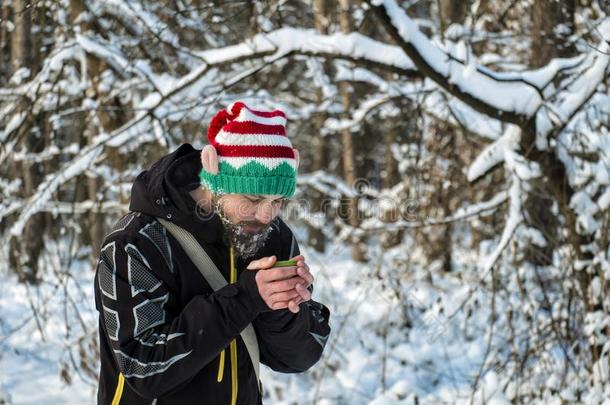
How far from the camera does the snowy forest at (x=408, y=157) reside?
3.54 m

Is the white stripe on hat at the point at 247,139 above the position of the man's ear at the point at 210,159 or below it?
above

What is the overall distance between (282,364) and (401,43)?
194cm

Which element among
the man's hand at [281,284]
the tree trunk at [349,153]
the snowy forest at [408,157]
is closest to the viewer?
the man's hand at [281,284]

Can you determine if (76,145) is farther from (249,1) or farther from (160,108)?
(249,1)

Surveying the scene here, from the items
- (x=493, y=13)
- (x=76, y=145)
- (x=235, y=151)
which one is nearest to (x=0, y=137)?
(x=76, y=145)

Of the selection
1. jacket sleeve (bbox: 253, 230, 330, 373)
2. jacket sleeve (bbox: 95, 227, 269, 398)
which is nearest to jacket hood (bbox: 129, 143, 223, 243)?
jacket sleeve (bbox: 95, 227, 269, 398)

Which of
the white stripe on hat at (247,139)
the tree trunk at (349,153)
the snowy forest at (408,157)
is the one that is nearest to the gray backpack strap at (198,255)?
the white stripe on hat at (247,139)

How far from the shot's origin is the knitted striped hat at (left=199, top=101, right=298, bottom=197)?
69.9 inches

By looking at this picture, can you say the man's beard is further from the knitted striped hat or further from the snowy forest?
the snowy forest

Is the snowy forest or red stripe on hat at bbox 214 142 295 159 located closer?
red stripe on hat at bbox 214 142 295 159

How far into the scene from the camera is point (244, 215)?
5.86 feet

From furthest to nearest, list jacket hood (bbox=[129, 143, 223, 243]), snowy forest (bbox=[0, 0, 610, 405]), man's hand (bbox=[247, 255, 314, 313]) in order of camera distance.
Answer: snowy forest (bbox=[0, 0, 610, 405])
jacket hood (bbox=[129, 143, 223, 243])
man's hand (bbox=[247, 255, 314, 313])

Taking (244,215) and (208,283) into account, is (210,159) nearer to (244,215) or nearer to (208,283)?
(244,215)

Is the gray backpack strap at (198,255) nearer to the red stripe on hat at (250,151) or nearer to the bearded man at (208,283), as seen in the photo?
the bearded man at (208,283)
